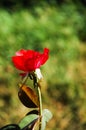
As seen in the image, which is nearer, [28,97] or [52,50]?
[28,97]

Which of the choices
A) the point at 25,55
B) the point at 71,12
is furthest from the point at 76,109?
the point at 25,55

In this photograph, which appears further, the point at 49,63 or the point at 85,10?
the point at 85,10

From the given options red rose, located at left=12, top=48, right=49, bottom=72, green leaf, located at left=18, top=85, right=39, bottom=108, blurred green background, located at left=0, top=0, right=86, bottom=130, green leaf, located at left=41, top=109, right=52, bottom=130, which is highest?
blurred green background, located at left=0, top=0, right=86, bottom=130

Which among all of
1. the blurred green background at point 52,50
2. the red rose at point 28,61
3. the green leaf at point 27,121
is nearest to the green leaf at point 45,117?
the green leaf at point 27,121

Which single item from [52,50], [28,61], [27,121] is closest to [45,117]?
[27,121]

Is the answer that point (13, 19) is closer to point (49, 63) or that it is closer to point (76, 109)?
point (49, 63)

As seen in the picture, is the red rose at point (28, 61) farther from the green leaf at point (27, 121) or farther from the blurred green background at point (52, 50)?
the blurred green background at point (52, 50)

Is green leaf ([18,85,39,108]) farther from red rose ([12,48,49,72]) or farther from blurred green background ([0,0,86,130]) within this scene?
blurred green background ([0,0,86,130])

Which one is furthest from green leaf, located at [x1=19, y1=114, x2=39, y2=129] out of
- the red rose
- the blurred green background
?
the blurred green background

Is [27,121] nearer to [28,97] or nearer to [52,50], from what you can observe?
[28,97]
